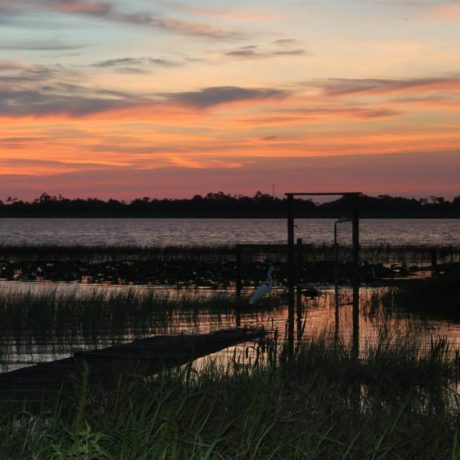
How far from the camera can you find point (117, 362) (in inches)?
564

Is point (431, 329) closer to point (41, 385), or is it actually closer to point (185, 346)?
point (185, 346)

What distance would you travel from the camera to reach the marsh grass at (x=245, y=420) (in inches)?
310

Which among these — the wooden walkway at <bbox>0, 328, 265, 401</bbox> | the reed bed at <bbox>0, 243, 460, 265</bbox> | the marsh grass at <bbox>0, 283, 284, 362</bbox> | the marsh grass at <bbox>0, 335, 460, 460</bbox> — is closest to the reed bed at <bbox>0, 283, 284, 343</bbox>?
the marsh grass at <bbox>0, 283, 284, 362</bbox>

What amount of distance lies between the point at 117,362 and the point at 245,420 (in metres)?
5.66

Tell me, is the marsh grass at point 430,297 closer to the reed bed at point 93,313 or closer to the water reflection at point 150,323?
the water reflection at point 150,323

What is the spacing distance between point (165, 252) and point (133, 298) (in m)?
33.7

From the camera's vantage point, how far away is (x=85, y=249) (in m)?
63.6

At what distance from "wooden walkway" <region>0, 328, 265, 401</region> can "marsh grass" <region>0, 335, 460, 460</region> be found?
0.54 metres

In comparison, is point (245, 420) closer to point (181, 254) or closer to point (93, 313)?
point (93, 313)

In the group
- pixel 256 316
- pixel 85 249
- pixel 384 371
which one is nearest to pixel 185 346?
pixel 384 371

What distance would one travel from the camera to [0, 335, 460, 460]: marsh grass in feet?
25.8

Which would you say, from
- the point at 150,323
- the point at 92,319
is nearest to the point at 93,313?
the point at 92,319

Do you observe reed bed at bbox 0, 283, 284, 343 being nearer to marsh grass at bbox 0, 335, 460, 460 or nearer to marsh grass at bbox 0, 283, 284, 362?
marsh grass at bbox 0, 283, 284, 362

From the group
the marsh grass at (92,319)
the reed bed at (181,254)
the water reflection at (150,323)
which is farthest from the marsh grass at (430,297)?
the reed bed at (181,254)
